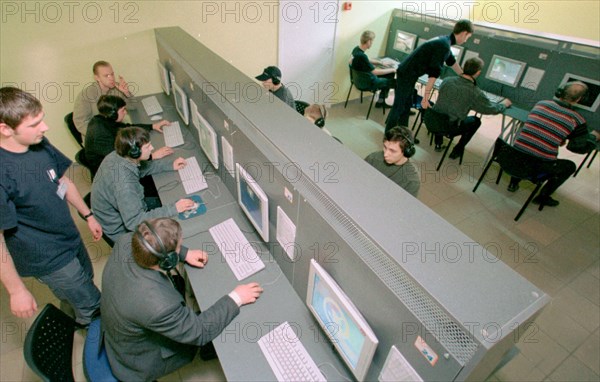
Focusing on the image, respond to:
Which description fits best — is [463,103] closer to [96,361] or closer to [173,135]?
[173,135]

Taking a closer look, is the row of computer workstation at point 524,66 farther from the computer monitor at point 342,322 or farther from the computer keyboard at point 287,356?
the computer keyboard at point 287,356

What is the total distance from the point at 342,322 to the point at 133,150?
1631 mm

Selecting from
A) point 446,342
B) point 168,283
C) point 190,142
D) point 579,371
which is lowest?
point 579,371

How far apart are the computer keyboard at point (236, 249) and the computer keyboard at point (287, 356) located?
1.26 ft

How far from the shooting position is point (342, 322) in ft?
4.02

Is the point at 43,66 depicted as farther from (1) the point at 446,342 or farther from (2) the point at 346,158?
(1) the point at 446,342

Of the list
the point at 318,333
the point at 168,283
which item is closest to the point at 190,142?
the point at 168,283

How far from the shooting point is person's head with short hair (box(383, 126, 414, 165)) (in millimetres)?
2074

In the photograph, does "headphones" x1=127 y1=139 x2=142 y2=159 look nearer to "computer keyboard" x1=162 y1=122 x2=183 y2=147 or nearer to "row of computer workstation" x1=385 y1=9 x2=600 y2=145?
"computer keyboard" x1=162 y1=122 x2=183 y2=147

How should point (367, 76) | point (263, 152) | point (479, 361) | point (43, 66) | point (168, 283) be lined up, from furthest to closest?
point (367, 76)
point (43, 66)
point (263, 152)
point (168, 283)
point (479, 361)

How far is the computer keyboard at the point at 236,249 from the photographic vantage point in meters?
1.79

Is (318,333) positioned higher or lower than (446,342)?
lower

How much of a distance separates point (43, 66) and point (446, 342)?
4.18 metres

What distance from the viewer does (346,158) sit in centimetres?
149
